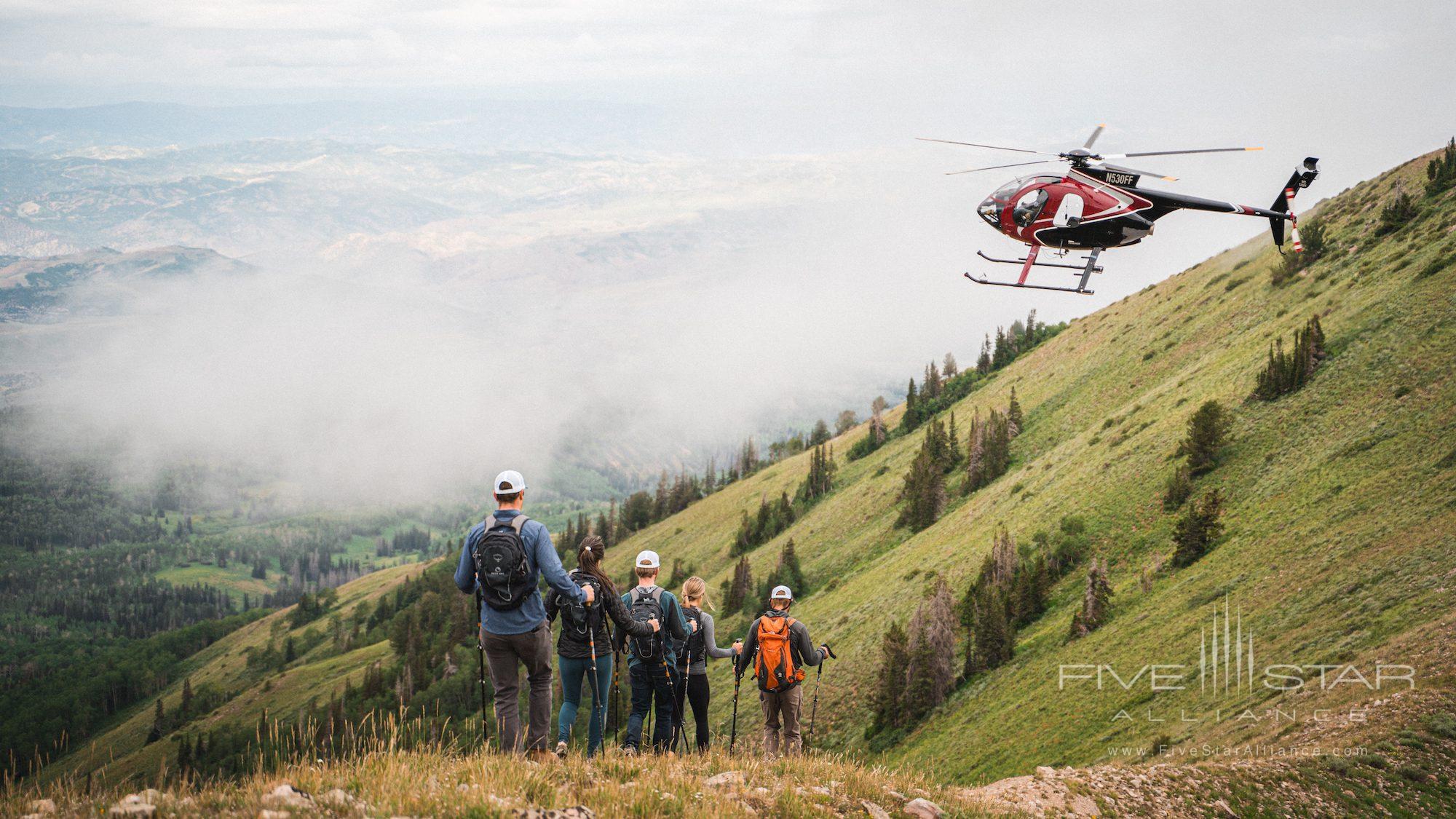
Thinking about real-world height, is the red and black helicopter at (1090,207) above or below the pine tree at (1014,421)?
above

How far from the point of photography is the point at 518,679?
13.4m

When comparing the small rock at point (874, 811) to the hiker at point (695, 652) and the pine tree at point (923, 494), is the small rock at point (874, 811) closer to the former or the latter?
the hiker at point (695, 652)

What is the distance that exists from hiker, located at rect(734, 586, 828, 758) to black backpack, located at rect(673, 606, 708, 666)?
1172mm

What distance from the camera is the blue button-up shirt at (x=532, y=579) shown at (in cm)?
1273

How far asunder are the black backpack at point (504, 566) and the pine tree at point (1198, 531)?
131ft

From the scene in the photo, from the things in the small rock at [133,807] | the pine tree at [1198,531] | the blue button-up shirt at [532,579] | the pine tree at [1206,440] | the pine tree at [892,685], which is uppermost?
the blue button-up shirt at [532,579]

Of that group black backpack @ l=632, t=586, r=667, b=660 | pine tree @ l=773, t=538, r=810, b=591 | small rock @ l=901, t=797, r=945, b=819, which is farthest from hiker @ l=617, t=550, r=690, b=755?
pine tree @ l=773, t=538, r=810, b=591

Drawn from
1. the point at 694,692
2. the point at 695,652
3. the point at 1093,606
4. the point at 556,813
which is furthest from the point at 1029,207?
the point at 556,813

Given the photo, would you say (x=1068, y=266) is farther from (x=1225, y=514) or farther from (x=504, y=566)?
(x=504, y=566)

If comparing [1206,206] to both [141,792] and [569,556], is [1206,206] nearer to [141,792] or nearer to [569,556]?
[141,792]

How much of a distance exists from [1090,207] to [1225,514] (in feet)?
73.1

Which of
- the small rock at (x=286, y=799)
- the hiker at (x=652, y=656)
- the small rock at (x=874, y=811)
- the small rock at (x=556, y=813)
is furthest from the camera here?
the hiker at (x=652, y=656)

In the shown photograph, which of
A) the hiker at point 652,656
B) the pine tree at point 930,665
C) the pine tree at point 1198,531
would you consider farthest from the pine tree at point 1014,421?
the hiker at point 652,656

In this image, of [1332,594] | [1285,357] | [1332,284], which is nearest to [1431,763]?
[1332,594]
